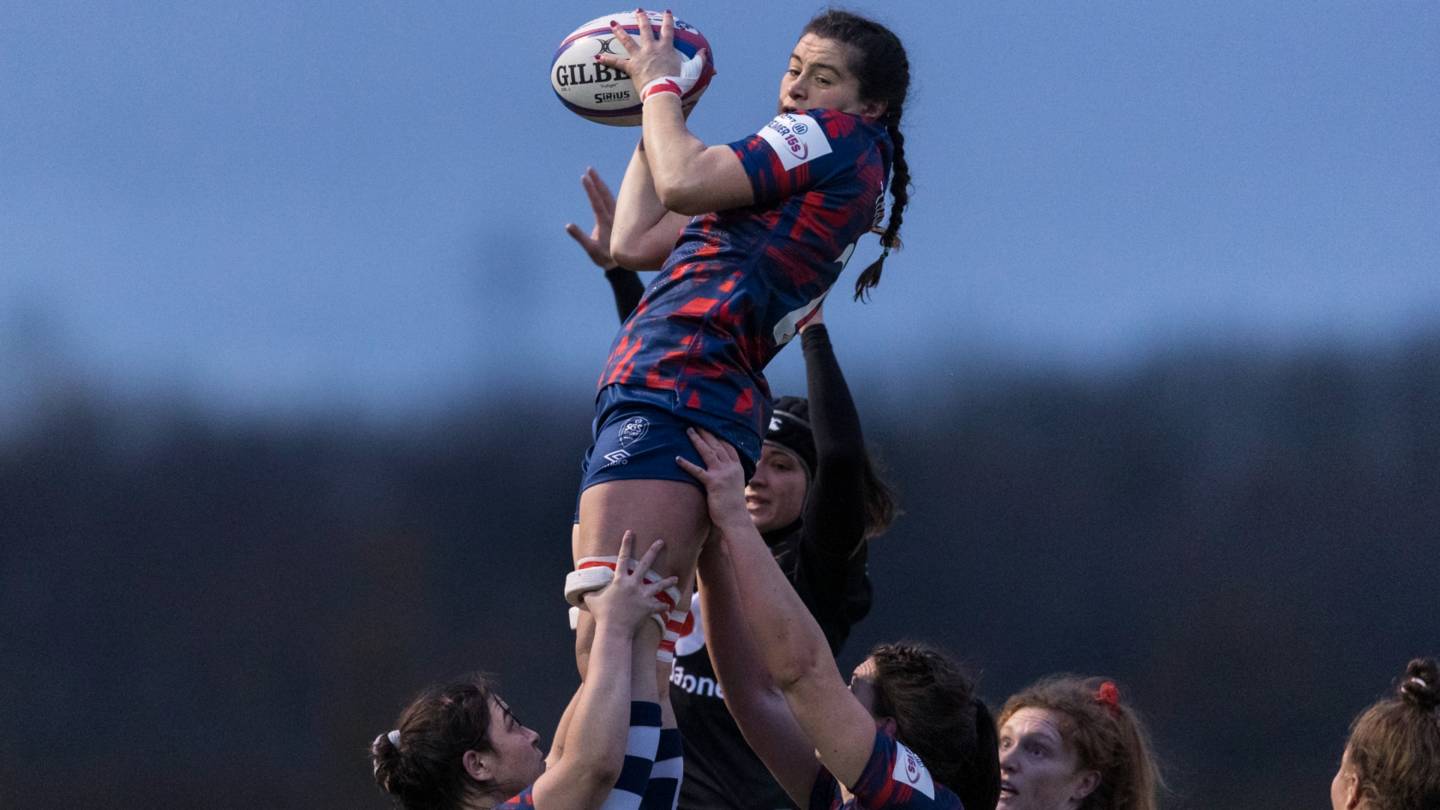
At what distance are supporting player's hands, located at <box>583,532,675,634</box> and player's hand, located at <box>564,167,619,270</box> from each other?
124 cm

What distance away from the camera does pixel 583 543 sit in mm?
2338

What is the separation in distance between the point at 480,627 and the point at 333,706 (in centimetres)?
64

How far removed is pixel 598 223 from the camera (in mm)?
3475

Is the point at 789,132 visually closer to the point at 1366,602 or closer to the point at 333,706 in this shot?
the point at 1366,602

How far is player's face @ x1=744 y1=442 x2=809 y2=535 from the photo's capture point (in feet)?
11.3

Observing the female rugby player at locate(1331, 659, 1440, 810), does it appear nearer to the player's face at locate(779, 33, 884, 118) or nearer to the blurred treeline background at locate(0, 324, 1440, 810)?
the player's face at locate(779, 33, 884, 118)

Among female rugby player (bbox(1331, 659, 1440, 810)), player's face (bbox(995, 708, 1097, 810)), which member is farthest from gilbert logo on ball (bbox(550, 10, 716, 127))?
female rugby player (bbox(1331, 659, 1440, 810))

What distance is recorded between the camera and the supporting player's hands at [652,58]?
2.54 m

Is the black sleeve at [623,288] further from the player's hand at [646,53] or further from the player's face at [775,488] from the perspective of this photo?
the player's hand at [646,53]

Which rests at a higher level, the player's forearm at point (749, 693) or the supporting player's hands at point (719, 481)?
the supporting player's hands at point (719, 481)

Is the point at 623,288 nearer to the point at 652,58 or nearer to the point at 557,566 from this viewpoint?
the point at 652,58

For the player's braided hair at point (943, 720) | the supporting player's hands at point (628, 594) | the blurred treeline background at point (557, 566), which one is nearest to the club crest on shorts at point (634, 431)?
the supporting player's hands at point (628, 594)

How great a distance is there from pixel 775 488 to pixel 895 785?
3.98 ft

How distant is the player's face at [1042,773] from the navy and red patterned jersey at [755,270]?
0.94m
